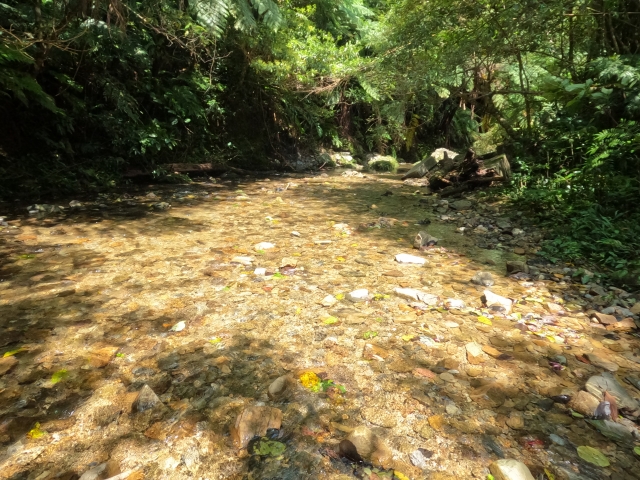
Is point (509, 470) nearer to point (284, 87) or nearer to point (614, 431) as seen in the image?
point (614, 431)

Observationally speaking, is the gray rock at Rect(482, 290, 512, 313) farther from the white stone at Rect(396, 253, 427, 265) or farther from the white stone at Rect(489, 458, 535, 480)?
the white stone at Rect(489, 458, 535, 480)

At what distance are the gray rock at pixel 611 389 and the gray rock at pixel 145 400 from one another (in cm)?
186

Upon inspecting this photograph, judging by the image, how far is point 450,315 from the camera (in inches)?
87.4

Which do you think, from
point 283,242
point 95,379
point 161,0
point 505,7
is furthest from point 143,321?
point 505,7

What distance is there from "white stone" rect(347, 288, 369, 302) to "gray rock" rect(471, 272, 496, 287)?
0.90m

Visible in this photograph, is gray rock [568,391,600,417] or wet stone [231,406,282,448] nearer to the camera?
wet stone [231,406,282,448]

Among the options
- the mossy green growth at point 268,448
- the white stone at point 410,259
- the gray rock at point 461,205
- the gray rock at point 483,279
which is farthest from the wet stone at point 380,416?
the gray rock at point 461,205

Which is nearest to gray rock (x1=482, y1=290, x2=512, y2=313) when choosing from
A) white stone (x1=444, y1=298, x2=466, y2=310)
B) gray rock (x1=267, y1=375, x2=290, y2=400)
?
white stone (x1=444, y1=298, x2=466, y2=310)

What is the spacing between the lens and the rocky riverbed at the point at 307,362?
1236 millimetres

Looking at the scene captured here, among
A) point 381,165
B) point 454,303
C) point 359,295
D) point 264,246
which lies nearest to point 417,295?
point 454,303

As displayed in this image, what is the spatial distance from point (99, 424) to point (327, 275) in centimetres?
178

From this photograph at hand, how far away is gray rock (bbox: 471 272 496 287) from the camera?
269cm

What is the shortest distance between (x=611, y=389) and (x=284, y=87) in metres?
9.07

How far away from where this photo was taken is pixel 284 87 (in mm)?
9047
